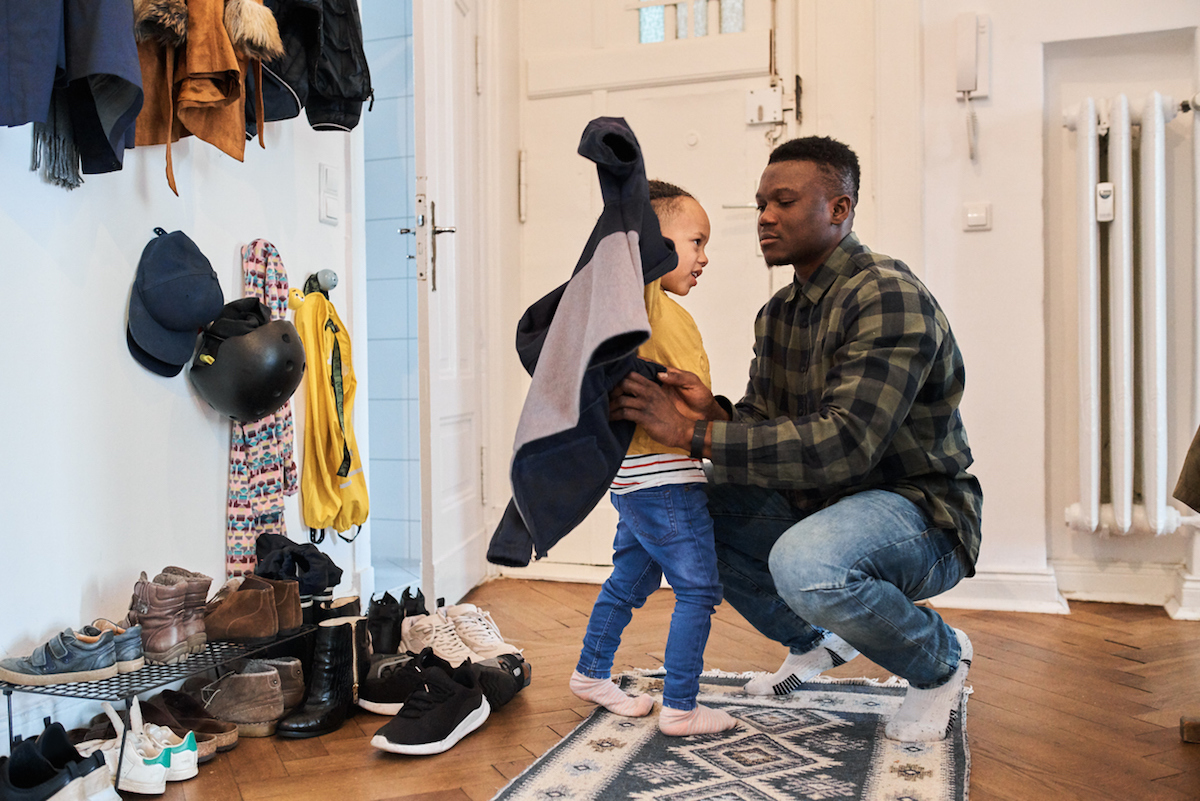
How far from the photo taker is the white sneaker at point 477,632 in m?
2.08

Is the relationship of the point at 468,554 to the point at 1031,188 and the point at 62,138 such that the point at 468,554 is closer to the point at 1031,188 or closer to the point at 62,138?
the point at 62,138

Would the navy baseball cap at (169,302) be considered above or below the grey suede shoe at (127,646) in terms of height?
above

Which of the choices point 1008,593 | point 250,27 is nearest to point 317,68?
point 250,27

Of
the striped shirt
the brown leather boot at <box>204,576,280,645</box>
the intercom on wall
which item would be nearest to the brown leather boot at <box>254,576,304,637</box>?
the brown leather boot at <box>204,576,280,645</box>

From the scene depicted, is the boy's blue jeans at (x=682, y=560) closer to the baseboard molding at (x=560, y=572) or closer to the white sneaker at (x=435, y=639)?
the white sneaker at (x=435, y=639)

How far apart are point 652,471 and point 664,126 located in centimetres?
185

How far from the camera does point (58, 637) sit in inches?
61.8

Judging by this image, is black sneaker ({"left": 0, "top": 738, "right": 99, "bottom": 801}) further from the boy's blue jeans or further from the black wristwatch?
the black wristwatch

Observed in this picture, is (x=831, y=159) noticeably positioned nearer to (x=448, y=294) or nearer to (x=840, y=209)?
(x=840, y=209)

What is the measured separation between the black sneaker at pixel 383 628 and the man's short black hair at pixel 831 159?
4.26ft

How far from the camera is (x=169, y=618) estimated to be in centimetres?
171

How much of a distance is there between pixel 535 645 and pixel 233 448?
890 millimetres

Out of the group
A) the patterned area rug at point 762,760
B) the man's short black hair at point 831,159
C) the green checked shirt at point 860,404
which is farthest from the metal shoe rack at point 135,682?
the man's short black hair at point 831,159

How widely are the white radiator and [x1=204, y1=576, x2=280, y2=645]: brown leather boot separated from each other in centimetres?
224
